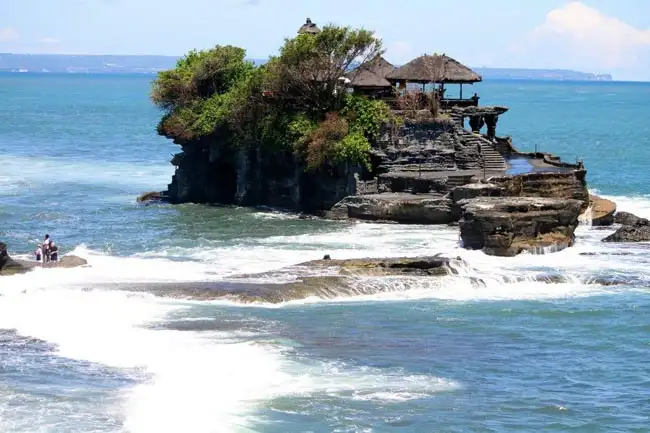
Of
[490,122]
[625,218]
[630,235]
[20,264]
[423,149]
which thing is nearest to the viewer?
[20,264]

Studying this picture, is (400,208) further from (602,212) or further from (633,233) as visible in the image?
(633,233)

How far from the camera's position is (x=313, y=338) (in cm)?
3522

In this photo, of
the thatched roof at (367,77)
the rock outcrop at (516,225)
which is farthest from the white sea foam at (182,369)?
the thatched roof at (367,77)

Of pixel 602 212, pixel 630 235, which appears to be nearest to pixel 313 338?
pixel 630 235

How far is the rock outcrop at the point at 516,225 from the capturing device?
4753 centimetres

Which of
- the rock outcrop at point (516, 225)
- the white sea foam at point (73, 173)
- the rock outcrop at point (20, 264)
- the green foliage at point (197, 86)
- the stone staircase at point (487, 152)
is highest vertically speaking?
the green foliage at point (197, 86)

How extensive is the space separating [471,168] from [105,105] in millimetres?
138650

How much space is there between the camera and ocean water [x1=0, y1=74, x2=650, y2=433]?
94.4 feet

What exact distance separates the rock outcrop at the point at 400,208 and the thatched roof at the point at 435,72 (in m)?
7.27

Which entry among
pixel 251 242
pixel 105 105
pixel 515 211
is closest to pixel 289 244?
pixel 251 242

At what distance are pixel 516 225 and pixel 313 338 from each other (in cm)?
1517

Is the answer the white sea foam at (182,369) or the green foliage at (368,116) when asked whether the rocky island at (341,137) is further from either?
the white sea foam at (182,369)

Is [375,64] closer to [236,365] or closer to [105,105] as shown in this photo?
[236,365]

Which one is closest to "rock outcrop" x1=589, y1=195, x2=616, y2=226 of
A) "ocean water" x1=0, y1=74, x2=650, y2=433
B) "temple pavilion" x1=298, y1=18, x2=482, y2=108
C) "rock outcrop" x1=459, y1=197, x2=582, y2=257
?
"ocean water" x1=0, y1=74, x2=650, y2=433
